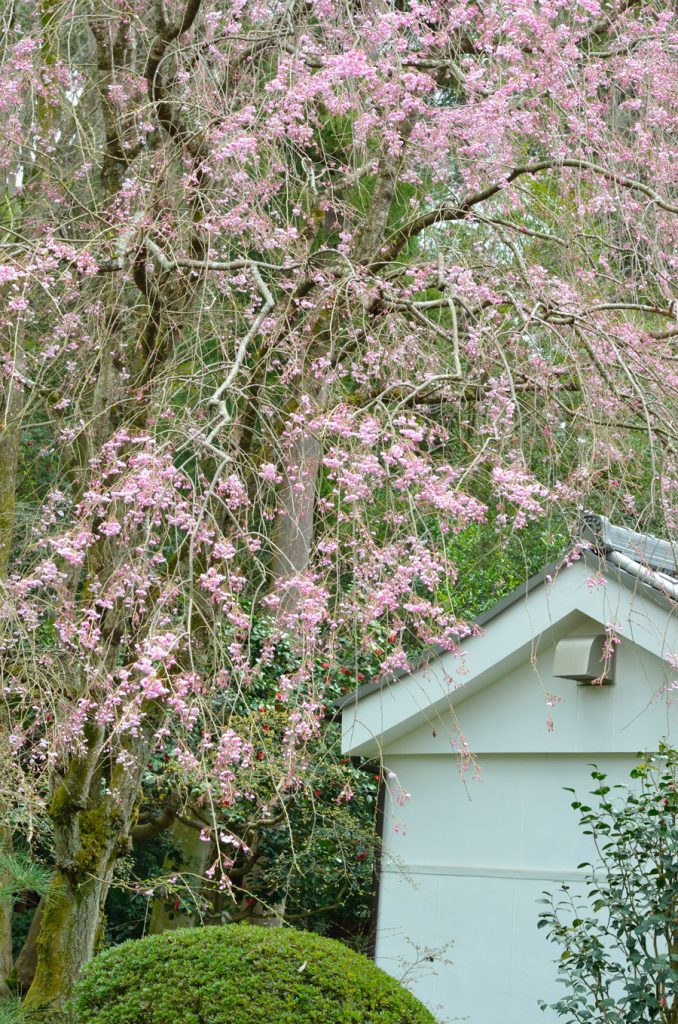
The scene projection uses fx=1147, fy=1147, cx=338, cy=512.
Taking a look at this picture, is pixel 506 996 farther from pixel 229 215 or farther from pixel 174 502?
pixel 229 215

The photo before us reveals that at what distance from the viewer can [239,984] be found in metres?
4.58

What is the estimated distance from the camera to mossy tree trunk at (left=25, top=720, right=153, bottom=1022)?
5.63m

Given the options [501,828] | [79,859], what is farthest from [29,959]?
[501,828]

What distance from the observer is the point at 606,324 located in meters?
4.98

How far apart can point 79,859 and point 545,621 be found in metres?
2.62

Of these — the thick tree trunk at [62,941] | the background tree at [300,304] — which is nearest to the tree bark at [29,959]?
the background tree at [300,304]

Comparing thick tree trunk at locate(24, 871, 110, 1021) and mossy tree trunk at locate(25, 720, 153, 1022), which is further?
thick tree trunk at locate(24, 871, 110, 1021)

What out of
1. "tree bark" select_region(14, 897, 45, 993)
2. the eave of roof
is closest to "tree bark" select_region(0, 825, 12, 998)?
"tree bark" select_region(14, 897, 45, 993)

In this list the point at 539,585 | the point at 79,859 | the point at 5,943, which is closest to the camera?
the point at 79,859

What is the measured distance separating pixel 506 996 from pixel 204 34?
16.9 ft

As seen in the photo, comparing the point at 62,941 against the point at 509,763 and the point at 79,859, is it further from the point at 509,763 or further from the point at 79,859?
the point at 509,763

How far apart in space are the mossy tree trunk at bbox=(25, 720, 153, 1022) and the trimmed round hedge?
759 millimetres

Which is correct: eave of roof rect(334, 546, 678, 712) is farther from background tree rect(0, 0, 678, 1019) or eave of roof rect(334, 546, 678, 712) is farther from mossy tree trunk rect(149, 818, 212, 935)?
mossy tree trunk rect(149, 818, 212, 935)

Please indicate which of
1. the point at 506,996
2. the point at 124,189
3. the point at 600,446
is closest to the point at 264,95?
the point at 124,189
